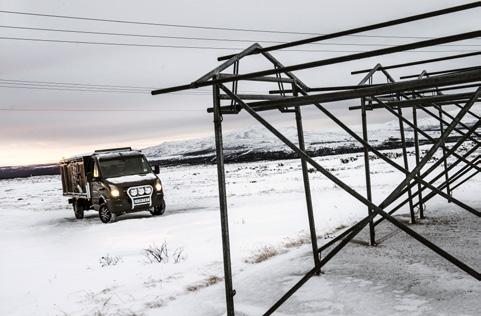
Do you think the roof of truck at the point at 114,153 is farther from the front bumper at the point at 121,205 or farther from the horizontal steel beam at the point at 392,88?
the horizontal steel beam at the point at 392,88

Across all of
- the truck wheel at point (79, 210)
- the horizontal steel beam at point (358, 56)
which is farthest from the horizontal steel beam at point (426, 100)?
the truck wheel at point (79, 210)

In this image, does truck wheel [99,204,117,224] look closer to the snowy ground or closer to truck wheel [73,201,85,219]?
the snowy ground

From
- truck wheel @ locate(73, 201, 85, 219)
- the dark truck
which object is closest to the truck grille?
the dark truck

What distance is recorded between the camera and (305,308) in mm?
5766

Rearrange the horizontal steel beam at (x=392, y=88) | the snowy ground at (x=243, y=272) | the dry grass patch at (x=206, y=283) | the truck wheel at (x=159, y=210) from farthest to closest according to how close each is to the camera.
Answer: the truck wheel at (x=159, y=210)
the dry grass patch at (x=206, y=283)
the snowy ground at (x=243, y=272)
the horizontal steel beam at (x=392, y=88)

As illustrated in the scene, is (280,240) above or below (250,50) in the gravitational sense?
below

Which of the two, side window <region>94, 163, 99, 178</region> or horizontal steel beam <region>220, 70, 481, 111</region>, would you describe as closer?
horizontal steel beam <region>220, 70, 481, 111</region>

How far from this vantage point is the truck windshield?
16438mm

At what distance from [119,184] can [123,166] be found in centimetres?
115

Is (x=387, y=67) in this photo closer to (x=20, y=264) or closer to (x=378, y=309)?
(x=378, y=309)

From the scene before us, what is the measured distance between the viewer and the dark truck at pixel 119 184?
51.7ft

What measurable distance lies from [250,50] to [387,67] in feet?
14.3

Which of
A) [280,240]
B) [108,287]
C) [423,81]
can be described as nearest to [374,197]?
[280,240]

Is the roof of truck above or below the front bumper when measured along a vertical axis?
above
